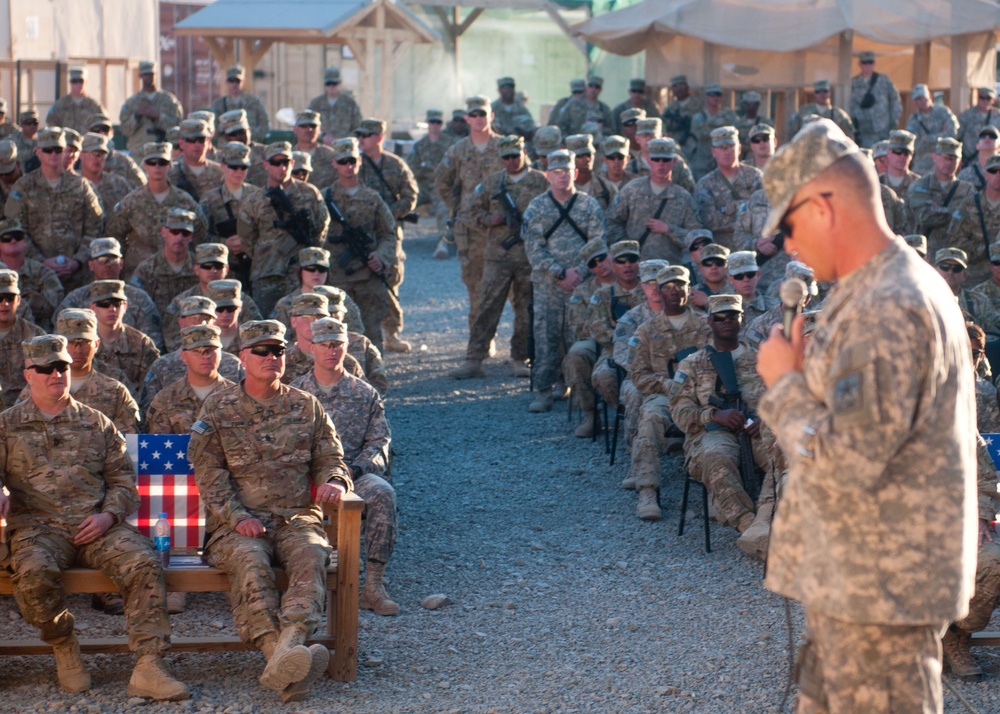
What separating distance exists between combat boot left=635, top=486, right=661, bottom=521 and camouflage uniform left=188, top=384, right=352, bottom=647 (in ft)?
8.05

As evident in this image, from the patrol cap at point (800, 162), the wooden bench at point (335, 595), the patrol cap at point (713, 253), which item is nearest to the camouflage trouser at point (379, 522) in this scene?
the wooden bench at point (335, 595)

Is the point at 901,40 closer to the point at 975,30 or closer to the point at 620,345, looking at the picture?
the point at 975,30

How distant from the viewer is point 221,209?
10.5 metres

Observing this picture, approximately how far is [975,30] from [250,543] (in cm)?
1467

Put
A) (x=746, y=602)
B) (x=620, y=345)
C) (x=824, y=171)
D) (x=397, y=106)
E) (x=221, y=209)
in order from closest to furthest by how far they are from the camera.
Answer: (x=824, y=171) < (x=746, y=602) < (x=620, y=345) < (x=221, y=209) < (x=397, y=106)

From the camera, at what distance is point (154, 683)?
539cm

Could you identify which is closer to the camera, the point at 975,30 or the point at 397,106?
the point at 975,30

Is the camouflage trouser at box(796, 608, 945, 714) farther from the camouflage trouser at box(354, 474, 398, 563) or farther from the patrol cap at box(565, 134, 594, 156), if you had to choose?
the patrol cap at box(565, 134, 594, 156)

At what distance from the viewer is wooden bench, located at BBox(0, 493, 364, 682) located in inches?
221

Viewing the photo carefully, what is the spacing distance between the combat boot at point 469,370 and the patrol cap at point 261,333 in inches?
224

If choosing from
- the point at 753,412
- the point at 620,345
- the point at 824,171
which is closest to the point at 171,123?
the point at 620,345

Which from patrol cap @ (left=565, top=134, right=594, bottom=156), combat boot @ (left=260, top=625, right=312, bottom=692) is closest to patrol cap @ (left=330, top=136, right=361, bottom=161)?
patrol cap @ (left=565, top=134, right=594, bottom=156)

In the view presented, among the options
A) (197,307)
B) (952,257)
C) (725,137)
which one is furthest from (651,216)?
(197,307)

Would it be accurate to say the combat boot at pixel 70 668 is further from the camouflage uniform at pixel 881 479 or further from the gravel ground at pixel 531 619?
the camouflage uniform at pixel 881 479
